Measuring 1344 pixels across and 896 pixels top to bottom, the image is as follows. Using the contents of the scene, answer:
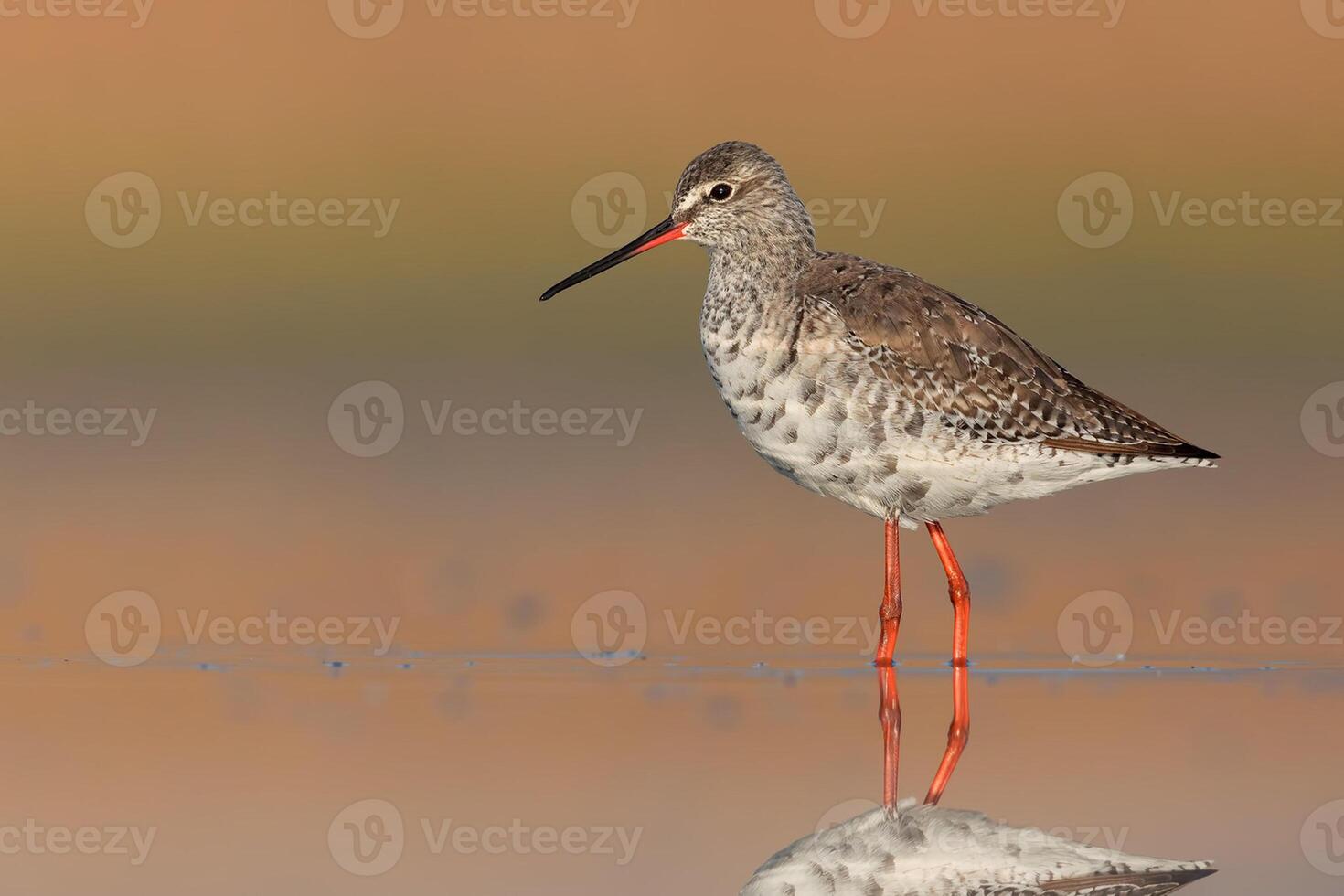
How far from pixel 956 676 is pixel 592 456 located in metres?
5.94

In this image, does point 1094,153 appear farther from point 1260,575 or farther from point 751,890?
point 751,890

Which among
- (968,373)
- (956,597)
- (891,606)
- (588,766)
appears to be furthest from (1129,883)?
(968,373)

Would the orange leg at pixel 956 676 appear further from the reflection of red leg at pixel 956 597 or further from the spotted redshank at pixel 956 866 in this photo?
the spotted redshank at pixel 956 866

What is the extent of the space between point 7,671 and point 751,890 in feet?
16.3

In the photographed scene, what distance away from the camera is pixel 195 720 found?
901cm

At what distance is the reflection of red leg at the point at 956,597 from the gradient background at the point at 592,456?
0.31 meters

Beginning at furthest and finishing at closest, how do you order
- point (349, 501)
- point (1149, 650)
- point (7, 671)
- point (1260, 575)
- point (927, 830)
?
point (349, 501)
point (1260, 575)
point (1149, 650)
point (7, 671)
point (927, 830)

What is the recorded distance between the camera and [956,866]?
681 cm

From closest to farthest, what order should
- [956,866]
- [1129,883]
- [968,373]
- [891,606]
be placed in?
1. [1129,883]
2. [956,866]
3. [891,606]
4. [968,373]

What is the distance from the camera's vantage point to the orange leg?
819 cm

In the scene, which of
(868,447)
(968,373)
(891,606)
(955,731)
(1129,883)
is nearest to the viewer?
(1129,883)

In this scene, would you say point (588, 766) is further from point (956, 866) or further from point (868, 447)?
point (868, 447)

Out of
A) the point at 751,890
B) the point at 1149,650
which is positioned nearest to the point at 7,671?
the point at 751,890

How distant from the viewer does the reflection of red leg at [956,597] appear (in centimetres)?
1058
